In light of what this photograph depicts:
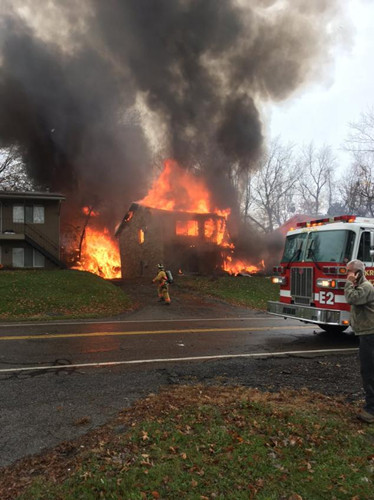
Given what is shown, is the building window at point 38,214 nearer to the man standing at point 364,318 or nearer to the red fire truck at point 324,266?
the red fire truck at point 324,266

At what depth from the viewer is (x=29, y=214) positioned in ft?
87.8

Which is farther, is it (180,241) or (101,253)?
(101,253)

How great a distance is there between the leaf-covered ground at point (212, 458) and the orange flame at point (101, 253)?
113 feet

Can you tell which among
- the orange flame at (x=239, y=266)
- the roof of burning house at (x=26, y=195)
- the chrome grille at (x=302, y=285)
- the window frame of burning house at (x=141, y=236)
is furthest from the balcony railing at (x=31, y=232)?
the chrome grille at (x=302, y=285)

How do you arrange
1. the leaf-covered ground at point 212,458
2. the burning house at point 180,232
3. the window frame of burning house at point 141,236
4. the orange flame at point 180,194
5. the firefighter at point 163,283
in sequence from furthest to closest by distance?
the orange flame at point 180,194
the window frame of burning house at point 141,236
the burning house at point 180,232
the firefighter at point 163,283
the leaf-covered ground at point 212,458

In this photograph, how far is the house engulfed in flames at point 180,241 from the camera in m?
28.4

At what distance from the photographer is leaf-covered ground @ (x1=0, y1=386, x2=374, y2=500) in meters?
2.89

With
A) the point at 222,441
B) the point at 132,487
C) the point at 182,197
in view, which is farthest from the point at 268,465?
the point at 182,197

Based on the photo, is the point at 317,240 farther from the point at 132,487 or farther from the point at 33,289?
the point at 33,289

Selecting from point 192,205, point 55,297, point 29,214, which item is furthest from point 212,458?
point 192,205

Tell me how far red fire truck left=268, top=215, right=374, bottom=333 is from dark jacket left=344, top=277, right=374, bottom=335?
382 centimetres

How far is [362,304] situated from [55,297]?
14.1m

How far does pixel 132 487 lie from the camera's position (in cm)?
290

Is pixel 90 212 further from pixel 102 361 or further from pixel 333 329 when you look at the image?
pixel 102 361
